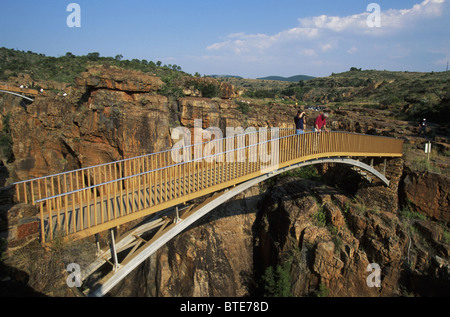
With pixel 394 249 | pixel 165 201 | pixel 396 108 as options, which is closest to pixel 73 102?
pixel 165 201

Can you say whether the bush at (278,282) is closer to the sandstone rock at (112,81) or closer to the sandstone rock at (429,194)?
the sandstone rock at (429,194)

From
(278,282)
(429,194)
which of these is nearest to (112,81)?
(278,282)

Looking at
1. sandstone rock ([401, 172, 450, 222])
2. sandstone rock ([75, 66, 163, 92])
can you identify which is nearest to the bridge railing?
sandstone rock ([401, 172, 450, 222])

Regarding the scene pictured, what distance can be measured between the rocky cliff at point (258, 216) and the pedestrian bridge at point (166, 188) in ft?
7.23

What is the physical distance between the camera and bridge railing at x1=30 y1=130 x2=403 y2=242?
4709 mm

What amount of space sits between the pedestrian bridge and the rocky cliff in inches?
86.7

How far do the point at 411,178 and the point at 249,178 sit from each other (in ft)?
26.3

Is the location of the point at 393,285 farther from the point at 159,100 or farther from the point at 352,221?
the point at 159,100

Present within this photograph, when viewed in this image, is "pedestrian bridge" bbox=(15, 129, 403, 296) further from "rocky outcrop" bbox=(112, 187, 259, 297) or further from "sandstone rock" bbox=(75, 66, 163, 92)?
"sandstone rock" bbox=(75, 66, 163, 92)

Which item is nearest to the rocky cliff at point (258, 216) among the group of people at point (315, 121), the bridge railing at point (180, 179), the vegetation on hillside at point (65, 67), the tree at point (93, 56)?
the bridge railing at point (180, 179)

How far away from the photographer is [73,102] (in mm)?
13047

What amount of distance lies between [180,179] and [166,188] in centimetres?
61

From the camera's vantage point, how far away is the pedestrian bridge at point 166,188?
15.7ft

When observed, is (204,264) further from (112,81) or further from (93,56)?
(93,56)
